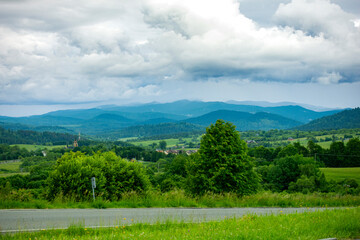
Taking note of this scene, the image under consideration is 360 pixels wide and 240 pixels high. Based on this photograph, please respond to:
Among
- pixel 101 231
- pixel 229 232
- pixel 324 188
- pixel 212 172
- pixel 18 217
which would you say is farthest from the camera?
pixel 324 188

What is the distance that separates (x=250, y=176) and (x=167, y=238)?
18518 mm

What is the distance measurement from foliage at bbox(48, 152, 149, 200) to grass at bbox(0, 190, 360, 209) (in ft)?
5.50

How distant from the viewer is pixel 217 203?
16078mm

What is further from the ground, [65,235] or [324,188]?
[65,235]

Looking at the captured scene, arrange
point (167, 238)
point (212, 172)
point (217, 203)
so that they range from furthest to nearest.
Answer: point (212, 172) < point (217, 203) < point (167, 238)

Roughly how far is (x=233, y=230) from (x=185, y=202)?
680 cm

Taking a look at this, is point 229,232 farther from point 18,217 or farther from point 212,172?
point 212,172

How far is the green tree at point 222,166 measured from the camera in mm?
24312

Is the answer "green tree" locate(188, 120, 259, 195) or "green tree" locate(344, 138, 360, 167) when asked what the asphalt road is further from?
"green tree" locate(344, 138, 360, 167)

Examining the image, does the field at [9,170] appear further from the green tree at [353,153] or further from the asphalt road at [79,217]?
the green tree at [353,153]

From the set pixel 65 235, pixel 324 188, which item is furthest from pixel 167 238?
A: pixel 324 188

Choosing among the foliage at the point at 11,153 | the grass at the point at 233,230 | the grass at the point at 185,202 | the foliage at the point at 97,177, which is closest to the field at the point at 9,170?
the foliage at the point at 11,153

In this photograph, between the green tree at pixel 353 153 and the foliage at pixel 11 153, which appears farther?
the foliage at pixel 11 153

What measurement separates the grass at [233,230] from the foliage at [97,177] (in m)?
7.17
